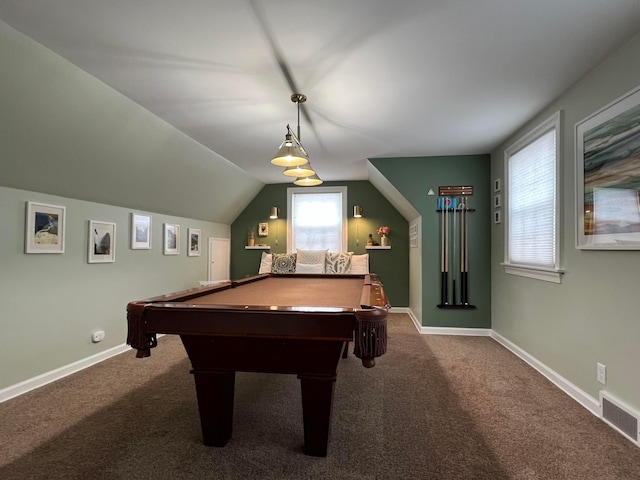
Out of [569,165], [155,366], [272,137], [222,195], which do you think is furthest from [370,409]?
[222,195]

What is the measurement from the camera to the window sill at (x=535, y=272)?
2607 mm

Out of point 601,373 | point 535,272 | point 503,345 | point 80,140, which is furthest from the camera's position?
point 503,345

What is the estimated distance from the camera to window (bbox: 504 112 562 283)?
2.66m

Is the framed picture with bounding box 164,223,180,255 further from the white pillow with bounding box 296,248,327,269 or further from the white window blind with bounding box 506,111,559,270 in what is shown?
the white window blind with bounding box 506,111,559,270

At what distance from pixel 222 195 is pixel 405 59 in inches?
145

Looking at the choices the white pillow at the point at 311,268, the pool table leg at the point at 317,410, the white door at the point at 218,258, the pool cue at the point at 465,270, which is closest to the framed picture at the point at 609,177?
the pool cue at the point at 465,270

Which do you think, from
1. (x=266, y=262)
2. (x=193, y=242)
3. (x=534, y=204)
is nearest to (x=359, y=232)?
(x=266, y=262)

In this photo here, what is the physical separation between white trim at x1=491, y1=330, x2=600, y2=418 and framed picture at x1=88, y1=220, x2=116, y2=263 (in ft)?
14.0

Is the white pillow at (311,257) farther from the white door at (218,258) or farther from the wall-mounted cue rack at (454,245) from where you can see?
the wall-mounted cue rack at (454,245)

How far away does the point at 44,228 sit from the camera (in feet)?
8.66

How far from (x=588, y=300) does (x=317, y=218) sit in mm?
4215

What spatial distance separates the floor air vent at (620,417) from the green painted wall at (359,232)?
11.4 ft

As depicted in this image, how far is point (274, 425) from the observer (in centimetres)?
200

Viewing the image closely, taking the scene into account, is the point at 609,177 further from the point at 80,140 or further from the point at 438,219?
the point at 80,140
